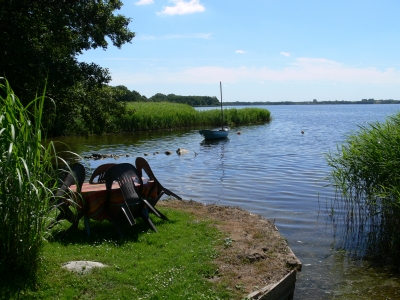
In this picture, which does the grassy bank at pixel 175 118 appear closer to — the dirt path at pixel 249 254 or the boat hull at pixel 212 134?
the boat hull at pixel 212 134

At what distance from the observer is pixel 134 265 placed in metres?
6.69

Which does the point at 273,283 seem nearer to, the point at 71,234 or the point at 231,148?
the point at 71,234

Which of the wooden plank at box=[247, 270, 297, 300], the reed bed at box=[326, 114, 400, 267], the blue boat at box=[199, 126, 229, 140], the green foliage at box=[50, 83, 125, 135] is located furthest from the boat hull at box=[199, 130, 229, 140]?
the wooden plank at box=[247, 270, 297, 300]

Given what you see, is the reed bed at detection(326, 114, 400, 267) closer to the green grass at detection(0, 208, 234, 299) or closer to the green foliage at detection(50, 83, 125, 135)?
the green grass at detection(0, 208, 234, 299)

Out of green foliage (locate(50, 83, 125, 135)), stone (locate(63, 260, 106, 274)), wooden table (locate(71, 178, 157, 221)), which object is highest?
green foliage (locate(50, 83, 125, 135))

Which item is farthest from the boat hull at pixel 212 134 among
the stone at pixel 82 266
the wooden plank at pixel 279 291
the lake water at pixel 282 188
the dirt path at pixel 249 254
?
the stone at pixel 82 266

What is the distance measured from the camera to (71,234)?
8.12 meters

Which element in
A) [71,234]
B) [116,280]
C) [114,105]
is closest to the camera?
[116,280]

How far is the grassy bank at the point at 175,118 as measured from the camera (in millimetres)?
47069

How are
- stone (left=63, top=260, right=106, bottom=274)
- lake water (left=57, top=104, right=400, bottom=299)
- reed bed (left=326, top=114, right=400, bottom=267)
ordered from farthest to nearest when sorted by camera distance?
reed bed (left=326, top=114, right=400, bottom=267)
lake water (left=57, top=104, right=400, bottom=299)
stone (left=63, top=260, right=106, bottom=274)

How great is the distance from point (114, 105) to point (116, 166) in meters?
14.9

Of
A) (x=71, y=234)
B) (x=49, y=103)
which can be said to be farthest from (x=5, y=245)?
(x=49, y=103)

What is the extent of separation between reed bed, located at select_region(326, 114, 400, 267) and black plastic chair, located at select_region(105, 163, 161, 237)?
459 cm

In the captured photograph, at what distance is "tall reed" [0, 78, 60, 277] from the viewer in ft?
17.3
